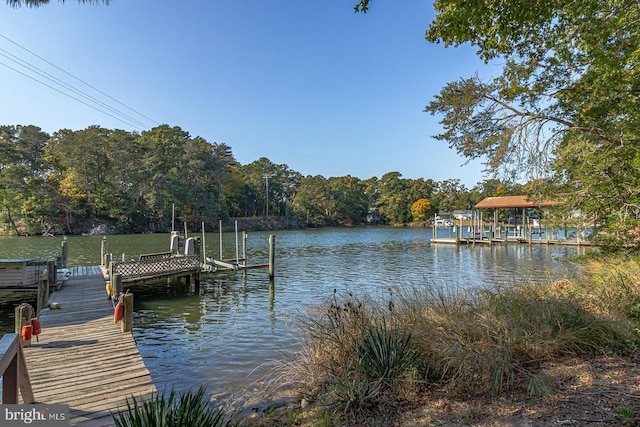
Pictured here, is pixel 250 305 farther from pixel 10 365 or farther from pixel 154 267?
pixel 10 365

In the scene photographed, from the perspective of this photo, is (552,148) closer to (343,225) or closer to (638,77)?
(638,77)

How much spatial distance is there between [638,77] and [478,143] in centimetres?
328

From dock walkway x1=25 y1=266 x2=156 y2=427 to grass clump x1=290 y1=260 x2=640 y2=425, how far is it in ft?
7.62

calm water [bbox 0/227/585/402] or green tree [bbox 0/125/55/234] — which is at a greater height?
green tree [bbox 0/125/55/234]

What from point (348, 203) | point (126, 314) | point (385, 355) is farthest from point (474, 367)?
point (348, 203)

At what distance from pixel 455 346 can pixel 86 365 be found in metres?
5.27

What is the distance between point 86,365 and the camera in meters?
5.56

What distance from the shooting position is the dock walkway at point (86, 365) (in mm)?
4418

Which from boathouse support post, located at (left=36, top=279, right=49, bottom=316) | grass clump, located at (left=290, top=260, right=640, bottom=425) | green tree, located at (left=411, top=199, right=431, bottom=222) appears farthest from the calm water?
green tree, located at (left=411, top=199, right=431, bottom=222)

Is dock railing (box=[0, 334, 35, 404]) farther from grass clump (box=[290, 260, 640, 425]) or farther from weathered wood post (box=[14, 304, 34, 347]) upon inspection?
weathered wood post (box=[14, 304, 34, 347])

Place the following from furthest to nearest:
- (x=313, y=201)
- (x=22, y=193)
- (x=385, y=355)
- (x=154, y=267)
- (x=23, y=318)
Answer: (x=313, y=201)
(x=22, y=193)
(x=154, y=267)
(x=23, y=318)
(x=385, y=355)

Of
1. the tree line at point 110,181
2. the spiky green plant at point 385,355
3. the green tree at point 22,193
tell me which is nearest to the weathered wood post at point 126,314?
the spiky green plant at point 385,355

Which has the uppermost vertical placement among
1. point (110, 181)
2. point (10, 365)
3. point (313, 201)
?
point (110, 181)

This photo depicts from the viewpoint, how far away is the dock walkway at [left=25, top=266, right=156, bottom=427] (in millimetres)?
4418
